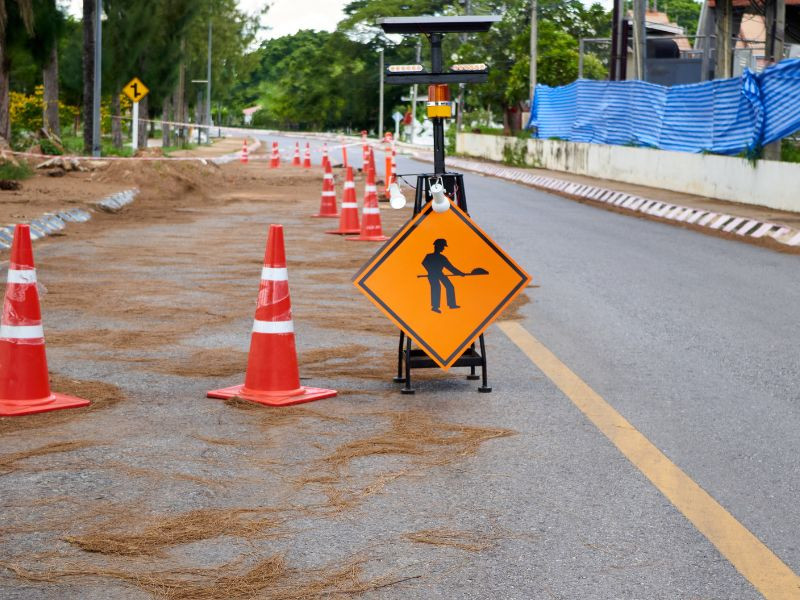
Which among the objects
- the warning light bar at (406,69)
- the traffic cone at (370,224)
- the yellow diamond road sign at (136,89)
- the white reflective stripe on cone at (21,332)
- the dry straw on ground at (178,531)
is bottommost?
the dry straw on ground at (178,531)

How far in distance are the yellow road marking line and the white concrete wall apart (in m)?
15.5

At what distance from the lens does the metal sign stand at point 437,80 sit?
→ 7.46m

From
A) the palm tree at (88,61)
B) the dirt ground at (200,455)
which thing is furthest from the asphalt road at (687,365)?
the palm tree at (88,61)

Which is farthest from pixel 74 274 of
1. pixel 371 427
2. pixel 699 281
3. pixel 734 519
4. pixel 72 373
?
pixel 734 519

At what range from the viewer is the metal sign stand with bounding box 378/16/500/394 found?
7.46 meters

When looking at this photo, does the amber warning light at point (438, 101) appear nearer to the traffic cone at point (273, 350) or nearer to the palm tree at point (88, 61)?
the traffic cone at point (273, 350)

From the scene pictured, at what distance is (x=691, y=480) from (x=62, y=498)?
259 cm

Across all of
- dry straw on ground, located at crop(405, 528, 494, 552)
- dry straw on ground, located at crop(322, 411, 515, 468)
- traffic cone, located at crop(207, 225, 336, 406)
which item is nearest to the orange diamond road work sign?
traffic cone, located at crop(207, 225, 336, 406)

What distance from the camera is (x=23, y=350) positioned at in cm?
704

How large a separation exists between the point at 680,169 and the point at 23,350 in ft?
75.0

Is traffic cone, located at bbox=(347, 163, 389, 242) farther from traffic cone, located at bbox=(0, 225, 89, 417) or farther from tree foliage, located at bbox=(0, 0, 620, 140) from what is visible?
tree foliage, located at bbox=(0, 0, 620, 140)

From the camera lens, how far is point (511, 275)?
779 centimetres

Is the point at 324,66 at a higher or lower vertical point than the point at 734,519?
higher

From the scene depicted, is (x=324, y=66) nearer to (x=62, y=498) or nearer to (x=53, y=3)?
(x=53, y=3)
